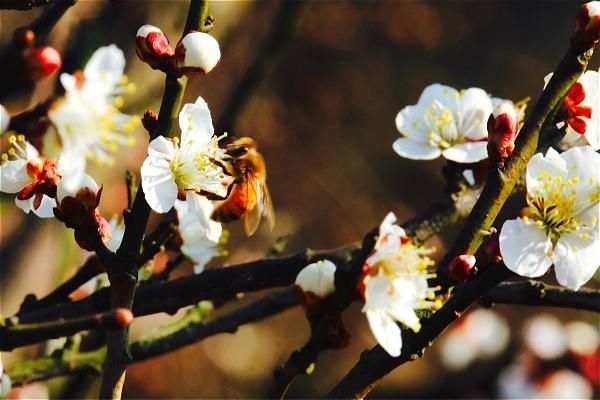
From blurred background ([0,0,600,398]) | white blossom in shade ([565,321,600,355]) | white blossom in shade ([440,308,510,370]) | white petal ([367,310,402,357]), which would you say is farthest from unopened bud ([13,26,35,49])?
white blossom in shade ([440,308,510,370])

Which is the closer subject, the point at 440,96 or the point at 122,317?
the point at 122,317

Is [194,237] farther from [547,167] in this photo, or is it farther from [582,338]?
[582,338]

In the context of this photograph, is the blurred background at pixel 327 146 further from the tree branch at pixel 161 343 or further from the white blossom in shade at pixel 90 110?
the white blossom in shade at pixel 90 110

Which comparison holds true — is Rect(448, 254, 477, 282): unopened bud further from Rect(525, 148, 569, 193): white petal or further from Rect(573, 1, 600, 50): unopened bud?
Rect(573, 1, 600, 50): unopened bud

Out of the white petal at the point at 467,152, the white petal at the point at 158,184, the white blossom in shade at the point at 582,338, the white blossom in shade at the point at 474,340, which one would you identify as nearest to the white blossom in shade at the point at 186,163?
the white petal at the point at 158,184

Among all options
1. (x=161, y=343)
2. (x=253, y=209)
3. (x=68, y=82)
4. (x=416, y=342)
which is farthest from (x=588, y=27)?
(x=161, y=343)

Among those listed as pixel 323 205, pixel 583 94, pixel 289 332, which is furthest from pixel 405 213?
pixel 583 94

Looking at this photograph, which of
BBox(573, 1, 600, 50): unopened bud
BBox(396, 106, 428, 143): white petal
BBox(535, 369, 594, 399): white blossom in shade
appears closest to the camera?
BBox(573, 1, 600, 50): unopened bud

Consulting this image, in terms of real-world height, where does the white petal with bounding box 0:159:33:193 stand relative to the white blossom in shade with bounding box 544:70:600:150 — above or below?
below
